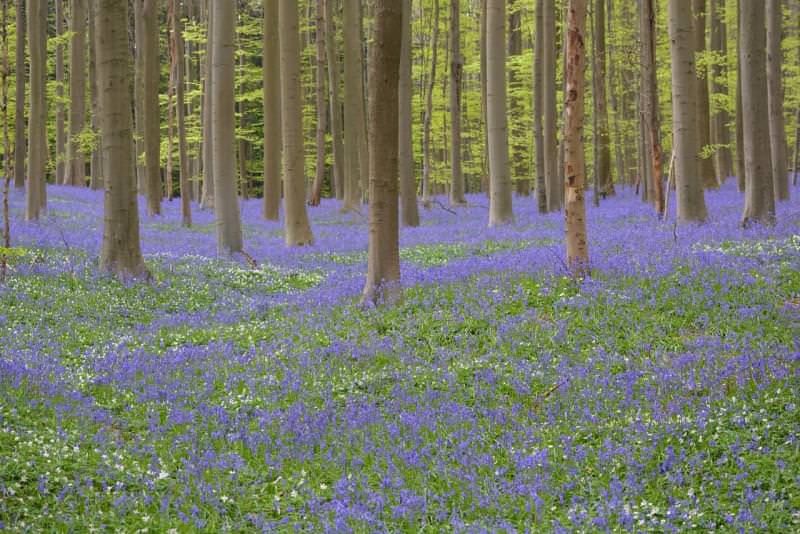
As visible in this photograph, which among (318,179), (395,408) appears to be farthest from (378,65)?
(318,179)

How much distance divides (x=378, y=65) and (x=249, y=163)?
143ft

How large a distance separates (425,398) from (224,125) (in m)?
11.0

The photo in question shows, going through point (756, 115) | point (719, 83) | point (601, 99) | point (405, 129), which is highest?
point (719, 83)

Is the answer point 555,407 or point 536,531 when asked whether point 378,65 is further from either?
point 536,531

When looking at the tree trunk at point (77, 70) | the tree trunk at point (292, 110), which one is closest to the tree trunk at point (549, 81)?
the tree trunk at point (292, 110)

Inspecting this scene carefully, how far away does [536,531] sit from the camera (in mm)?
5137

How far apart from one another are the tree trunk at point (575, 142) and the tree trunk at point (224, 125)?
8.16 m

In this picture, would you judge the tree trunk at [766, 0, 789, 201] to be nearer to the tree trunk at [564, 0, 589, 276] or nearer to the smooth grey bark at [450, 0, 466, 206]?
the tree trunk at [564, 0, 589, 276]

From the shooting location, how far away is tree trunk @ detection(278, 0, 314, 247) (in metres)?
18.4

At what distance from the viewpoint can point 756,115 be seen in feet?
46.4

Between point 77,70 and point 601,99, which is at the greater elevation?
point 77,70

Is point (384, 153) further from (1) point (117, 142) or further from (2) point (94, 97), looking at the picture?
(2) point (94, 97)

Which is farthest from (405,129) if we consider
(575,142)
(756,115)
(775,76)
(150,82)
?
(575,142)

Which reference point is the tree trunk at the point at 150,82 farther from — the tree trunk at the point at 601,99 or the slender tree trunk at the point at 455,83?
the tree trunk at the point at 601,99
